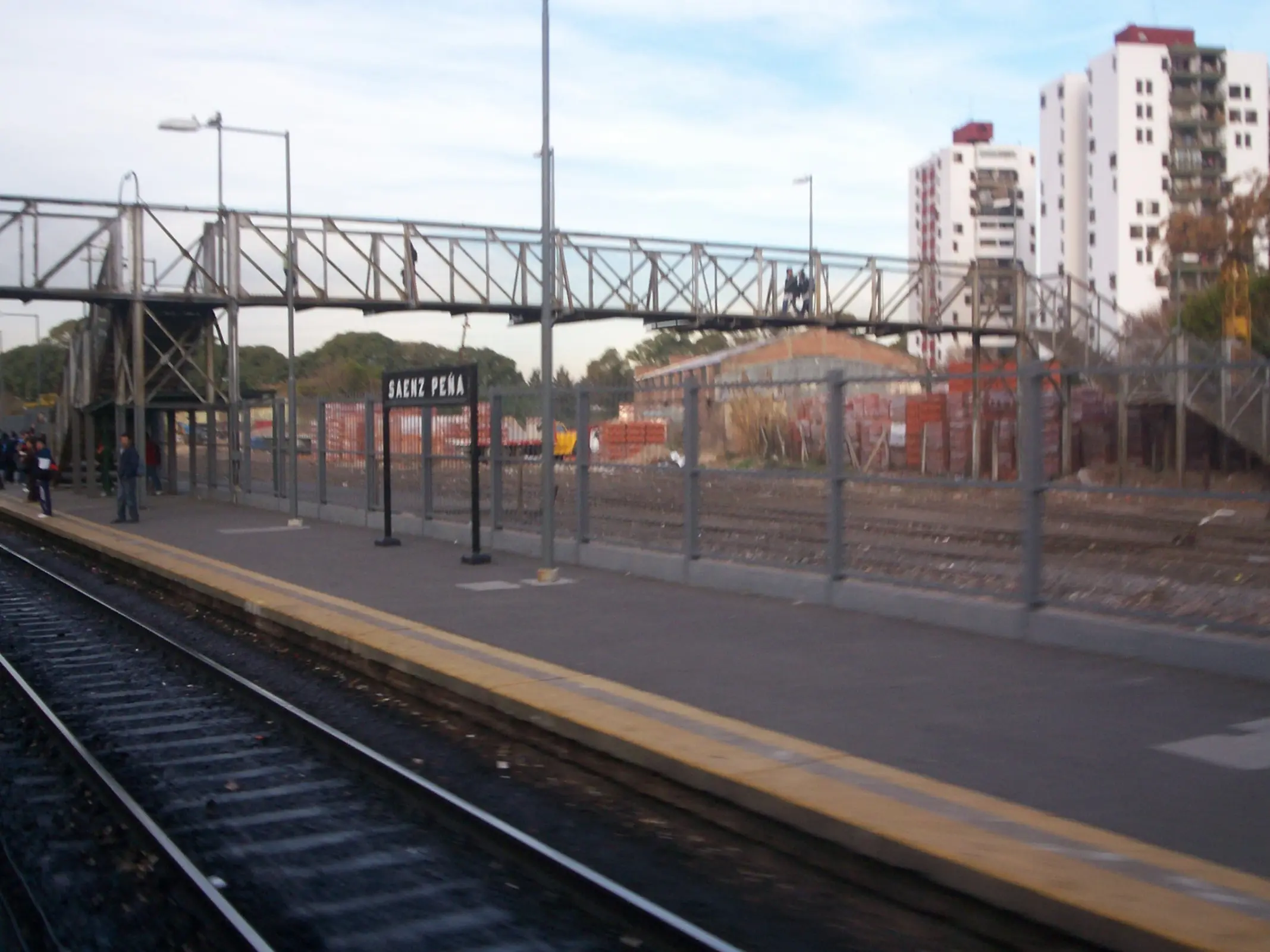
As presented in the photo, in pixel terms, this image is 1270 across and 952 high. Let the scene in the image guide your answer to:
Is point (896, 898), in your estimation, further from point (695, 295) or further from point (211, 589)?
point (695, 295)

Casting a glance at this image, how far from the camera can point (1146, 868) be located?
521cm

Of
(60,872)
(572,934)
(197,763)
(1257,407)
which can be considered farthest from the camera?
(1257,407)

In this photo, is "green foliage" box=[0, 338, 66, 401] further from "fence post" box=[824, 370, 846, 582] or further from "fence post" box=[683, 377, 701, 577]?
"fence post" box=[824, 370, 846, 582]

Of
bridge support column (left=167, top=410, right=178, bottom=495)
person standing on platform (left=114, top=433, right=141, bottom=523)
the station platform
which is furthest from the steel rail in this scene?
bridge support column (left=167, top=410, right=178, bottom=495)

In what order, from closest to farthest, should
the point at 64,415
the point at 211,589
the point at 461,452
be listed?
the point at 211,589, the point at 461,452, the point at 64,415

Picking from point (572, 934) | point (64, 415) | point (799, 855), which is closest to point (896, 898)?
point (799, 855)

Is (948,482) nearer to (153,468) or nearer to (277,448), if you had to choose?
(277,448)

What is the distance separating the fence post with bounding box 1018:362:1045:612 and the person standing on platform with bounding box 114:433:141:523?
19.9 meters

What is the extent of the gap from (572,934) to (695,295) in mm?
31708

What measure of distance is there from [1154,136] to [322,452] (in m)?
79.3

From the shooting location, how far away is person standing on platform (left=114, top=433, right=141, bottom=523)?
25.4 m

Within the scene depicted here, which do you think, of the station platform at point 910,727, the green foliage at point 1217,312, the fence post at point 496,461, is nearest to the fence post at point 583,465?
the station platform at point 910,727

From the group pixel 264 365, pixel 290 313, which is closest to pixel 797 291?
pixel 290 313

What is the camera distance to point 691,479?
→ 1427cm
